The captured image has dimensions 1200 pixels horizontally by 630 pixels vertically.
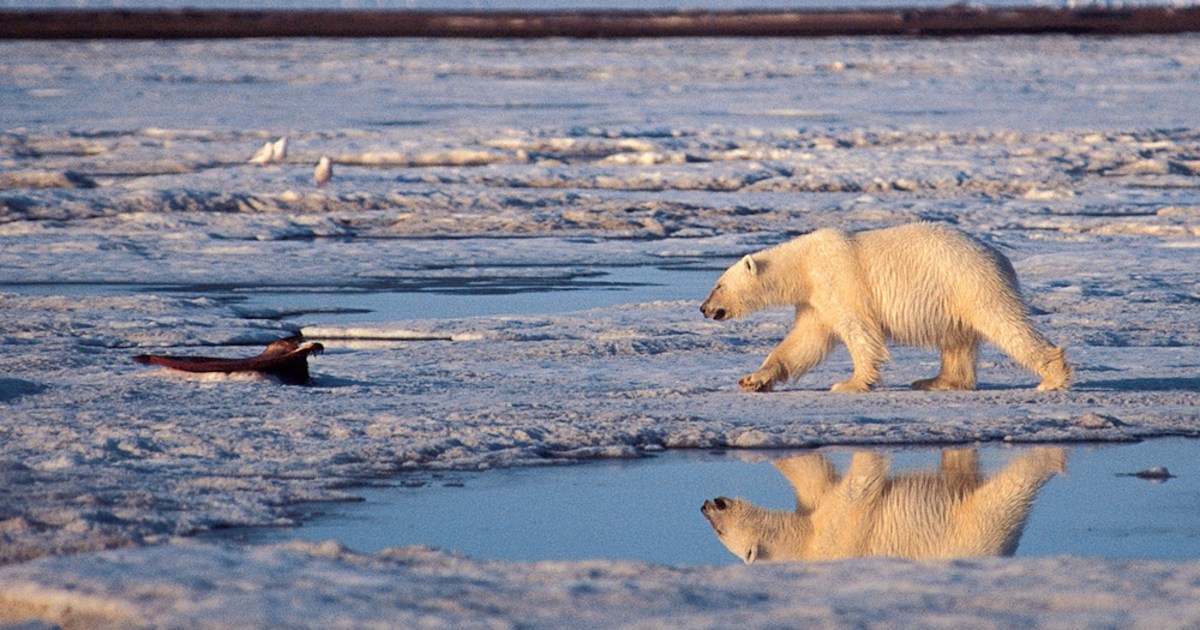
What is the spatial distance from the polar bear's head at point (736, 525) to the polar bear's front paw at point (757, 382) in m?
1.58

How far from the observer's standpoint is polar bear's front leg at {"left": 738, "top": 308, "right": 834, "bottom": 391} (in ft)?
20.6

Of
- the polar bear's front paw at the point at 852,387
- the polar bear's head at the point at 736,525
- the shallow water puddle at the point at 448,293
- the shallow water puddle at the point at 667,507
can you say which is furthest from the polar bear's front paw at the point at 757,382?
the shallow water puddle at the point at 448,293

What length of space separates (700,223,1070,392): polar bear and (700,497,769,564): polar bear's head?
1659mm

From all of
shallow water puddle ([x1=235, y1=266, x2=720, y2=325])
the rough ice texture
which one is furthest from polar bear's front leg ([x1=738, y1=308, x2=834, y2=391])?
shallow water puddle ([x1=235, y1=266, x2=720, y2=325])

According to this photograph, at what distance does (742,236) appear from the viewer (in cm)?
1129

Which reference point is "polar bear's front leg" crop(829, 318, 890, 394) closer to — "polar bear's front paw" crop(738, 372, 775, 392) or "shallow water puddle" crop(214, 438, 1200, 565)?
"polar bear's front paw" crop(738, 372, 775, 392)

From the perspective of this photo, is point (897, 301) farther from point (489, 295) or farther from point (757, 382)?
point (489, 295)

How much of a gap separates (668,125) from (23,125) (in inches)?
320

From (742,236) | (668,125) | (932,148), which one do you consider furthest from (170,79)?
(742,236)

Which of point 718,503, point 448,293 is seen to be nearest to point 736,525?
point 718,503

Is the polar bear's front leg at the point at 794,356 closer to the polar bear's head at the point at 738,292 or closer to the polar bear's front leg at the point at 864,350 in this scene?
the polar bear's front leg at the point at 864,350

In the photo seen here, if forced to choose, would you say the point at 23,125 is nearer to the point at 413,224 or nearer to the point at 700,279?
the point at 413,224

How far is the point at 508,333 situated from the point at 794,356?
178cm

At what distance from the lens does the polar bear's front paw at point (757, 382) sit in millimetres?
6266
